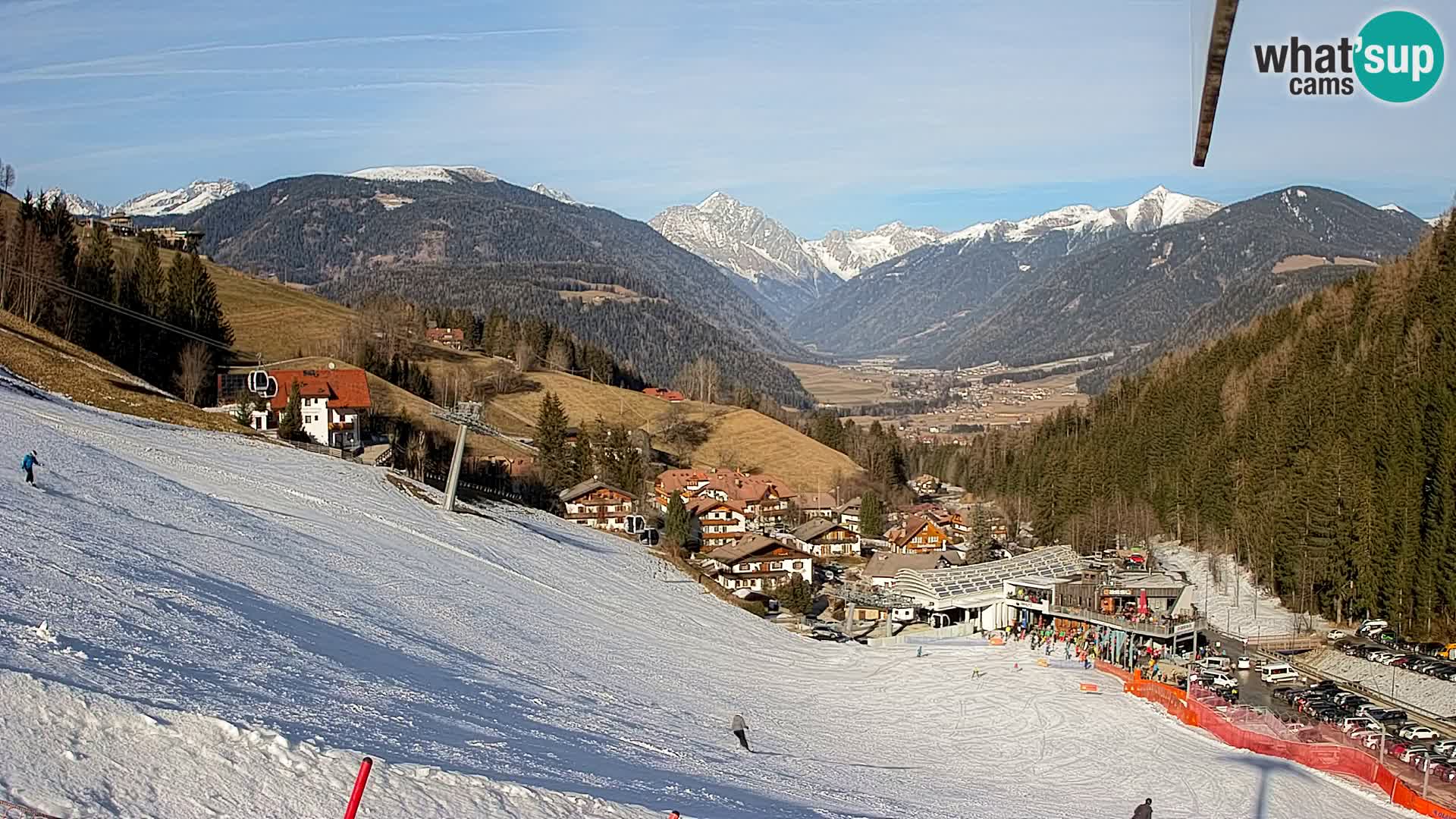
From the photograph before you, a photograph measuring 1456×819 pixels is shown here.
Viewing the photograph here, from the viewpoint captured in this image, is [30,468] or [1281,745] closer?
[30,468]

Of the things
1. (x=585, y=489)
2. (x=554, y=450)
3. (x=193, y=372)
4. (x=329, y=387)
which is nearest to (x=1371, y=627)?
(x=585, y=489)

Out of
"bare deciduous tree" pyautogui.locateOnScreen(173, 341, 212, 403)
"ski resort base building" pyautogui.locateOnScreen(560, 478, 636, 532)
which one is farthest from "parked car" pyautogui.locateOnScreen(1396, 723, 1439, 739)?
"bare deciduous tree" pyautogui.locateOnScreen(173, 341, 212, 403)

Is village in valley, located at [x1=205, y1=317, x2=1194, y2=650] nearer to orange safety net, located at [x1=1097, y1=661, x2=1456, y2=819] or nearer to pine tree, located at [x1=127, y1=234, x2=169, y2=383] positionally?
pine tree, located at [x1=127, y1=234, x2=169, y2=383]

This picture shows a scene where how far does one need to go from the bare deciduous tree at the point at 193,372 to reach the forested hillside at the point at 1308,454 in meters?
59.8

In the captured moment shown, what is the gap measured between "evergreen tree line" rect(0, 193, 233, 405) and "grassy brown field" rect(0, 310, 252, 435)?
34.3ft

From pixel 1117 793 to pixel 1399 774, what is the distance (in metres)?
9.16

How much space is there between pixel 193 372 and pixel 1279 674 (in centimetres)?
6164

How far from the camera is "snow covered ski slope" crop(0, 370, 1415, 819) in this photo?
40.2ft

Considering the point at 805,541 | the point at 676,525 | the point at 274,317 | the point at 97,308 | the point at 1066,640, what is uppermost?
the point at 274,317

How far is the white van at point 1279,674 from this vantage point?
43691 mm

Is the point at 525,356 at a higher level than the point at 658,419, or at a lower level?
higher

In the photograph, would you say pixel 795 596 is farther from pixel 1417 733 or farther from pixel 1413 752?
pixel 1413 752

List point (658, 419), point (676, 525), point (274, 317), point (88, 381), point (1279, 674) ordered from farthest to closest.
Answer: point (274, 317), point (658, 419), point (676, 525), point (88, 381), point (1279, 674)

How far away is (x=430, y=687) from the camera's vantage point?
1991 centimetres
